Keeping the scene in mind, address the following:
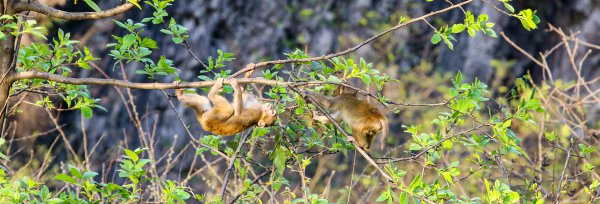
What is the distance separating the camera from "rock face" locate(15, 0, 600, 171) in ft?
36.3

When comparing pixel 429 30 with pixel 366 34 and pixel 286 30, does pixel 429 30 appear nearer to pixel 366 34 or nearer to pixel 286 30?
pixel 366 34

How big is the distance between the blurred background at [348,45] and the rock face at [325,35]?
0.01 m

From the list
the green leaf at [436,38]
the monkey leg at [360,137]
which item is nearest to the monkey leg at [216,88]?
the green leaf at [436,38]

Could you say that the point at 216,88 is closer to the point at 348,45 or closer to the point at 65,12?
the point at 65,12

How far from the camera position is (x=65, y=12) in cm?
331

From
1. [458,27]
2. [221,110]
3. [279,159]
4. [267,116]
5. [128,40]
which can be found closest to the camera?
[458,27]

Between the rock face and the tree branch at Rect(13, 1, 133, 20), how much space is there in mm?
7521

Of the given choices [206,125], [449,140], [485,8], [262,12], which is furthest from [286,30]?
[449,140]

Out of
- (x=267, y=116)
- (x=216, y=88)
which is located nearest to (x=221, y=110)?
(x=267, y=116)

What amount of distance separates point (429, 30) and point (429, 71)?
761 mm

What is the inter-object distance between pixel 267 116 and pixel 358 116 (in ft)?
3.13

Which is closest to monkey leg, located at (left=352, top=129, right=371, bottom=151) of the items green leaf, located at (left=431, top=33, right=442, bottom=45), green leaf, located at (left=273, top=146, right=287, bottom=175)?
green leaf, located at (left=273, top=146, right=287, bottom=175)

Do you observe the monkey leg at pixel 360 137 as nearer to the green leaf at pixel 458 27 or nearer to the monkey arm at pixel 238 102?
the monkey arm at pixel 238 102

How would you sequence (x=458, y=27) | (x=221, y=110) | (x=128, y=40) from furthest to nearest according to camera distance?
(x=221, y=110), (x=128, y=40), (x=458, y=27)
